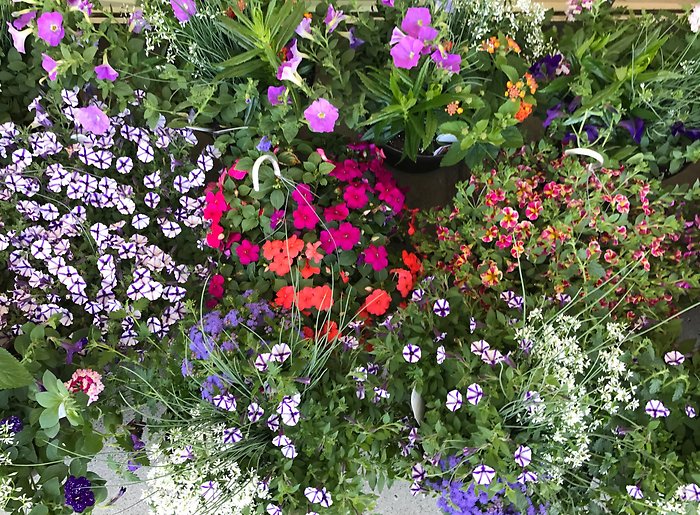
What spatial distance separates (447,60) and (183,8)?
2.00 ft

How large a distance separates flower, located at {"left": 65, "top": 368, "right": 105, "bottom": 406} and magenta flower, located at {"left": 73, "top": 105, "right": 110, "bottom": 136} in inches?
23.8

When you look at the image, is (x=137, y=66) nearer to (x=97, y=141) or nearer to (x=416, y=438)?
(x=97, y=141)

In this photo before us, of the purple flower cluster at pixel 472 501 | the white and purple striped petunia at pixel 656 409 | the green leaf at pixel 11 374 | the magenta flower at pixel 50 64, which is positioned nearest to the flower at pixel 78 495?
the green leaf at pixel 11 374

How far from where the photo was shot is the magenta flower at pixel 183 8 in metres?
1.20

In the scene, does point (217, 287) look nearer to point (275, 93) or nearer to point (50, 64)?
point (275, 93)

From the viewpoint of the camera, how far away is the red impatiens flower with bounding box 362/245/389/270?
137 cm

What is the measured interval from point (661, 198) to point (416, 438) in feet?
2.71

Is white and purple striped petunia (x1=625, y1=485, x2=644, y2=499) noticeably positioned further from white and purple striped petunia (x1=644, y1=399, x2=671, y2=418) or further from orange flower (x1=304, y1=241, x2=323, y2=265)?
orange flower (x1=304, y1=241, x2=323, y2=265)

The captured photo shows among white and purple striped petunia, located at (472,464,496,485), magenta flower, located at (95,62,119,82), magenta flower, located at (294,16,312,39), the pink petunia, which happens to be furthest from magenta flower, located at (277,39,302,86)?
white and purple striped petunia, located at (472,464,496,485)

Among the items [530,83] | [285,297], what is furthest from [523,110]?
[285,297]

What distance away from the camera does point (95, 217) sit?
1433 millimetres

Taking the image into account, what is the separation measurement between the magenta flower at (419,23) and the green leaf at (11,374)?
1.06 meters

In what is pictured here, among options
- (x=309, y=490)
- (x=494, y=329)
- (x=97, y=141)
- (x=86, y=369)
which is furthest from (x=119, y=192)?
(x=494, y=329)

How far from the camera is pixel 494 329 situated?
1.16 m
